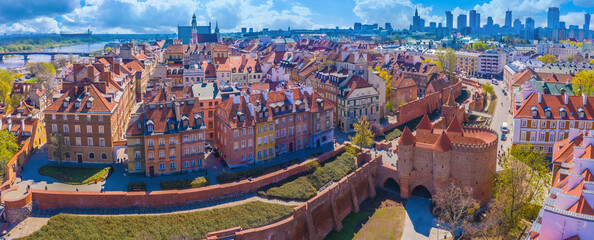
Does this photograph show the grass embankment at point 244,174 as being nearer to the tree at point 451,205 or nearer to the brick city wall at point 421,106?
the tree at point 451,205

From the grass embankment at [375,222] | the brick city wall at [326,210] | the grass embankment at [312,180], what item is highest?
the grass embankment at [312,180]

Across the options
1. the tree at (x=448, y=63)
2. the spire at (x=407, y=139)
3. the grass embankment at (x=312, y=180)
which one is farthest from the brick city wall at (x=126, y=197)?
the tree at (x=448, y=63)

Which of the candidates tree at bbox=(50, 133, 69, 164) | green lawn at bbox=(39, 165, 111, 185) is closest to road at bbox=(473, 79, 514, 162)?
green lawn at bbox=(39, 165, 111, 185)

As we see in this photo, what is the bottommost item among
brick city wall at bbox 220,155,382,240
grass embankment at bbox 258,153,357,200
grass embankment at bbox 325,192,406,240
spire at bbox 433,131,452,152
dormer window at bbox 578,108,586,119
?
grass embankment at bbox 325,192,406,240

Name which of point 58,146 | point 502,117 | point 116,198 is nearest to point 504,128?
point 502,117

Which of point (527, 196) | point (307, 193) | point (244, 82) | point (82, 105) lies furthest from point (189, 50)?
point (527, 196)

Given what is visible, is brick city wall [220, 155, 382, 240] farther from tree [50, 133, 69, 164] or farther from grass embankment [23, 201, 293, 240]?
tree [50, 133, 69, 164]
